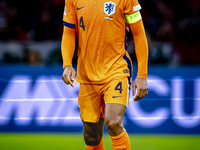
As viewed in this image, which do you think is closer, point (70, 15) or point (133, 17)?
point (133, 17)

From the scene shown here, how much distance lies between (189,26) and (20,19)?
11.9 feet

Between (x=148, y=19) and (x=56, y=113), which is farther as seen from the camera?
(x=148, y=19)

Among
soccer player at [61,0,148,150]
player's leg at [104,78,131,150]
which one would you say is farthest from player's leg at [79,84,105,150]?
player's leg at [104,78,131,150]

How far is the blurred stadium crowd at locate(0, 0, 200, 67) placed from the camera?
5086mm

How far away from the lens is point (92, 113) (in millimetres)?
2424

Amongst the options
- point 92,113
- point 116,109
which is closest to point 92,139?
point 92,113

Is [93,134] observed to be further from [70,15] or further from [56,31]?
[56,31]

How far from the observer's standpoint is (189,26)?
6266 millimetres

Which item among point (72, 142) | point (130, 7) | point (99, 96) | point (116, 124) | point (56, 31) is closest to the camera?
point (116, 124)

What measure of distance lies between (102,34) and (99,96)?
514mm

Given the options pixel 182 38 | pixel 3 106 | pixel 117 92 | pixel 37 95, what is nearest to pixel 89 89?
pixel 117 92

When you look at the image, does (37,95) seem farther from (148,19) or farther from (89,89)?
(148,19)

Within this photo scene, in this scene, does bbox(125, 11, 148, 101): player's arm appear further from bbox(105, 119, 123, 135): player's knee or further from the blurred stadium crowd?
the blurred stadium crowd

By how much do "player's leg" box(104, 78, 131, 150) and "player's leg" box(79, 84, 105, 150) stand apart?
14 centimetres
